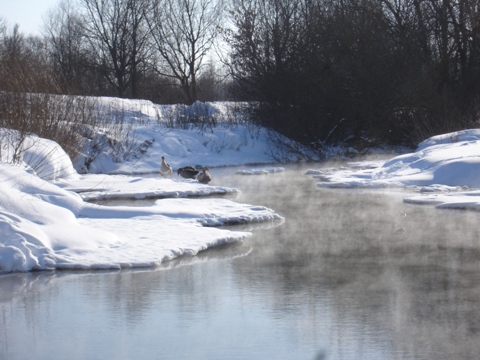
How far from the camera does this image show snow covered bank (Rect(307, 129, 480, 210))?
42.4 ft

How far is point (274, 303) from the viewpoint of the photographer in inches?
245

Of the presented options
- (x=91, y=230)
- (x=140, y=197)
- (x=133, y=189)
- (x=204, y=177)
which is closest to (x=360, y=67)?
(x=204, y=177)

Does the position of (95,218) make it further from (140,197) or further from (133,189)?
(133,189)

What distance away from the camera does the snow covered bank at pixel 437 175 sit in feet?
42.4

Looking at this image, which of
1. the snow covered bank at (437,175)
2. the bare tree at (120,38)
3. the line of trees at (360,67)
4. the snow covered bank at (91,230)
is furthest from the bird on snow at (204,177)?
the bare tree at (120,38)

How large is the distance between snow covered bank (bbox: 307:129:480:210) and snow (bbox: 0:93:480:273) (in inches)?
0.9

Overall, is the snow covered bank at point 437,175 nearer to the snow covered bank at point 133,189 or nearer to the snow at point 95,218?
the snow covered bank at point 133,189

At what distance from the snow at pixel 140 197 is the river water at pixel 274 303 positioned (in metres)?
0.43

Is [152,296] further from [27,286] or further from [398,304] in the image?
[398,304]

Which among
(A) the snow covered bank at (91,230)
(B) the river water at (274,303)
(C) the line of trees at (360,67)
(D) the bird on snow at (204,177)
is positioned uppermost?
(C) the line of trees at (360,67)

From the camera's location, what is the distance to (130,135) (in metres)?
26.2

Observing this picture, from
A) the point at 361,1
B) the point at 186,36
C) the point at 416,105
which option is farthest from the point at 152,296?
the point at 186,36

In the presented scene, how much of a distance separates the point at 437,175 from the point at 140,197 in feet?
21.2

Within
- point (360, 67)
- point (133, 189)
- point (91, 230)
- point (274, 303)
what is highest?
point (360, 67)
